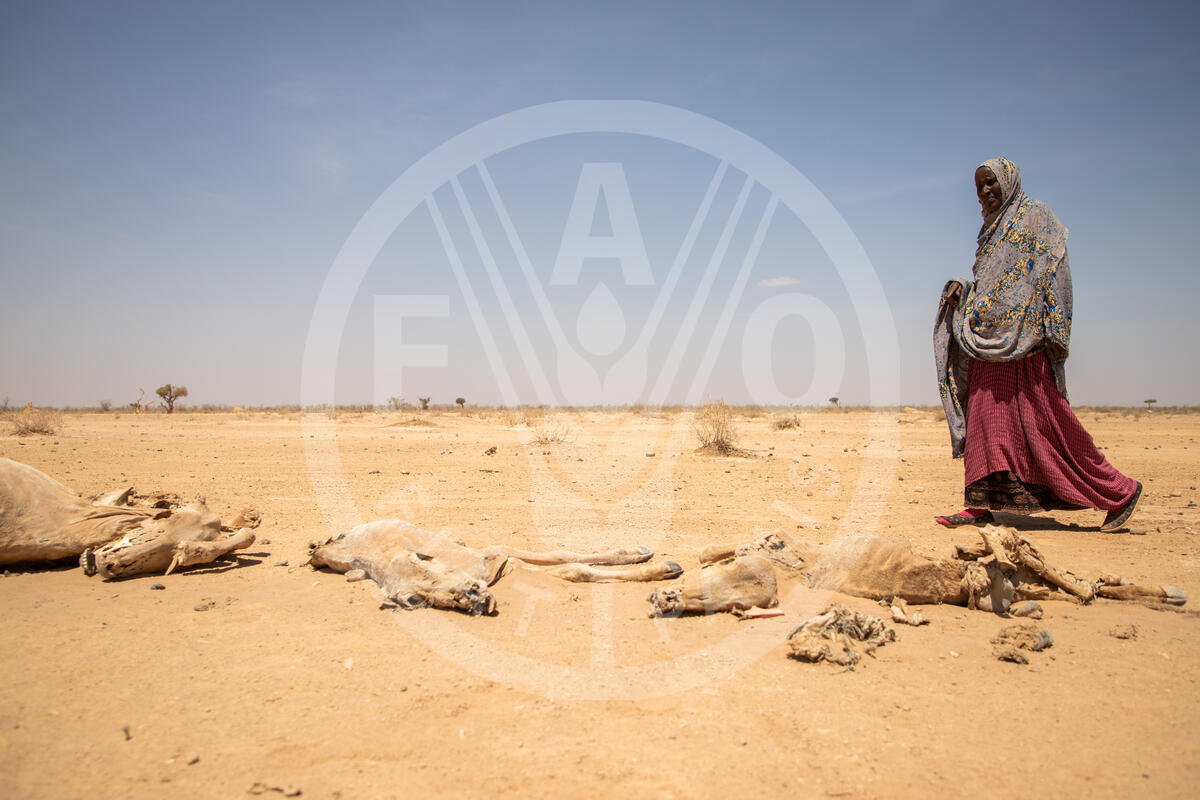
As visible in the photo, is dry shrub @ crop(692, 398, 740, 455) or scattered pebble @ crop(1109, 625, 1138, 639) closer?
scattered pebble @ crop(1109, 625, 1138, 639)

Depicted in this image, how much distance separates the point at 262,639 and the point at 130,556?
5.50ft

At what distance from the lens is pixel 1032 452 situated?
19.5 feet

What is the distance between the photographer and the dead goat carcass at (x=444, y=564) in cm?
409

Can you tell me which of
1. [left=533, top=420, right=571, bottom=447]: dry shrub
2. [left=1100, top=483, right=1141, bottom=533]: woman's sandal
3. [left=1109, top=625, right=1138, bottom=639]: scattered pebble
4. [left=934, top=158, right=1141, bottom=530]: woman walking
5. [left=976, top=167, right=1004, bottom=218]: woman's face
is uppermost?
[left=976, top=167, right=1004, bottom=218]: woman's face

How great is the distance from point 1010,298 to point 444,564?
541 cm

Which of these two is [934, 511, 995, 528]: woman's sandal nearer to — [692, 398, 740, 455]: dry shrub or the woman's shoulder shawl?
the woman's shoulder shawl

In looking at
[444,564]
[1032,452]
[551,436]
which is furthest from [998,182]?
[551,436]

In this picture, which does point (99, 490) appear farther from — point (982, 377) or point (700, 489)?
point (982, 377)

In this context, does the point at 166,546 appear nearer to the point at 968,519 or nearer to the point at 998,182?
the point at 968,519

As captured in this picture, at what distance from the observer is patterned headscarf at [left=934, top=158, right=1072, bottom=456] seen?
19.6ft

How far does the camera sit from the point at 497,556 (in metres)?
4.68

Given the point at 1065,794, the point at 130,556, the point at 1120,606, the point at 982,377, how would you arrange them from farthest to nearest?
1. the point at 982,377
2. the point at 130,556
3. the point at 1120,606
4. the point at 1065,794

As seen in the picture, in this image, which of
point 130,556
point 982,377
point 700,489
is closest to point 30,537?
point 130,556

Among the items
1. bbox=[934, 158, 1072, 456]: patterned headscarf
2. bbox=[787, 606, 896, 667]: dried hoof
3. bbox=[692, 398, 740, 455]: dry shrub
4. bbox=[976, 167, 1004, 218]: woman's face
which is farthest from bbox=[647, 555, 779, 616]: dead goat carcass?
bbox=[692, 398, 740, 455]: dry shrub
